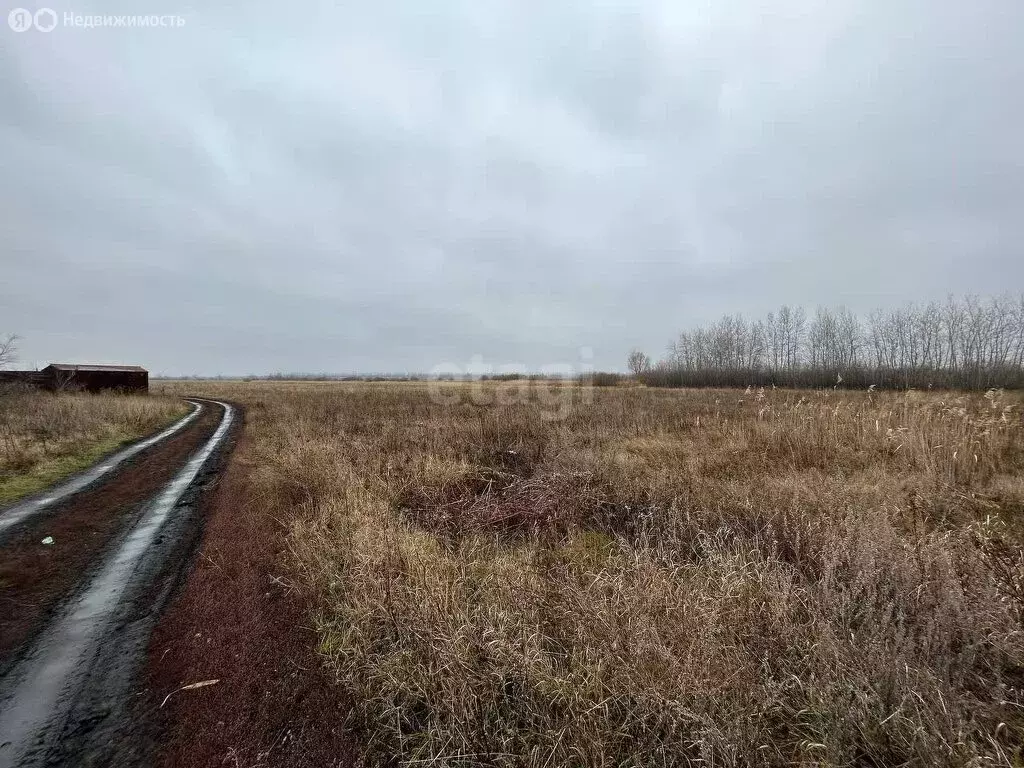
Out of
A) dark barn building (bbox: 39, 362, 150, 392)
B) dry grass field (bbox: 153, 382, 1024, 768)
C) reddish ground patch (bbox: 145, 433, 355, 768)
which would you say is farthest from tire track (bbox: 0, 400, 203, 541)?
dark barn building (bbox: 39, 362, 150, 392)

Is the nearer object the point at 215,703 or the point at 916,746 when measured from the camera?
the point at 916,746

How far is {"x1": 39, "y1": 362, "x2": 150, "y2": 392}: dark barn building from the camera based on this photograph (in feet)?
90.7

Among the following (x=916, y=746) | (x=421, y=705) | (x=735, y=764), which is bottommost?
(x=421, y=705)

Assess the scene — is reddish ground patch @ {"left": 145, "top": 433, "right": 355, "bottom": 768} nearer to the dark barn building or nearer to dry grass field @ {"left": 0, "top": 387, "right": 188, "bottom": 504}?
dry grass field @ {"left": 0, "top": 387, "right": 188, "bottom": 504}

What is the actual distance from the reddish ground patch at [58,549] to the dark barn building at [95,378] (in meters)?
29.3

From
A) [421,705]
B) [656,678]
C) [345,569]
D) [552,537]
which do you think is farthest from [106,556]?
[656,678]

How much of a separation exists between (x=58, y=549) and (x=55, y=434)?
35.6 ft

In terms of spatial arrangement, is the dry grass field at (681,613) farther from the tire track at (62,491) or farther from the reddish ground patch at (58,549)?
the tire track at (62,491)

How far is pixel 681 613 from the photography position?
3068mm

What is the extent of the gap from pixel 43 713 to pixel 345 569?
2.09 meters

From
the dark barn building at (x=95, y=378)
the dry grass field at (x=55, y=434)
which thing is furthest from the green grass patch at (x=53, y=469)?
the dark barn building at (x=95, y=378)

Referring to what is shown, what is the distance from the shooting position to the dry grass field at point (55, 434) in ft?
27.4

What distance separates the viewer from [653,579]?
3.40m

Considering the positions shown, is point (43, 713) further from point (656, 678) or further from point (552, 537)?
point (552, 537)
